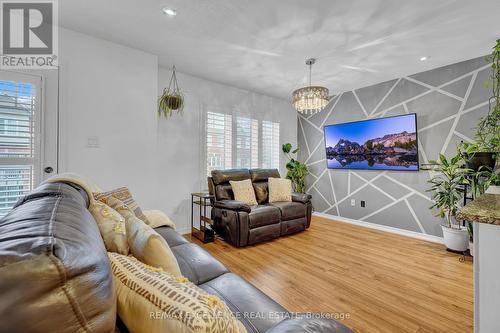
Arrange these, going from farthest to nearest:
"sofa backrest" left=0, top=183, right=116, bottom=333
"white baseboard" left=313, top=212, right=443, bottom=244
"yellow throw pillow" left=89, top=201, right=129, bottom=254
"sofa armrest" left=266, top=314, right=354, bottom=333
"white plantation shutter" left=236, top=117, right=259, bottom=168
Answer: "white plantation shutter" left=236, top=117, right=259, bottom=168
"white baseboard" left=313, top=212, right=443, bottom=244
"yellow throw pillow" left=89, top=201, right=129, bottom=254
"sofa armrest" left=266, top=314, right=354, bottom=333
"sofa backrest" left=0, top=183, right=116, bottom=333

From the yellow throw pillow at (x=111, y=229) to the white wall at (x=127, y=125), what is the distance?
176 centimetres

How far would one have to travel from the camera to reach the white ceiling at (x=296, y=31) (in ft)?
7.02

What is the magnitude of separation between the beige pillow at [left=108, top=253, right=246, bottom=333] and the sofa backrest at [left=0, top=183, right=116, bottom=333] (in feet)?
0.38

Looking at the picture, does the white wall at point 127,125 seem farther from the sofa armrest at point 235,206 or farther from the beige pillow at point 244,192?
the sofa armrest at point 235,206

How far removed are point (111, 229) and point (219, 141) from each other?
3.17 m

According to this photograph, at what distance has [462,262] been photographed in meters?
2.71

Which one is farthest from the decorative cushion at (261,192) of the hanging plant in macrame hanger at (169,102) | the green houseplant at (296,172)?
the hanging plant in macrame hanger at (169,102)

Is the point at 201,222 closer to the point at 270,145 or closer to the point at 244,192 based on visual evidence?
the point at 244,192

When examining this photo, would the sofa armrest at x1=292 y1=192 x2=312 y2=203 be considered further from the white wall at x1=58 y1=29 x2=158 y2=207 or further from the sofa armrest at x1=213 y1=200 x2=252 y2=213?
the white wall at x1=58 y1=29 x2=158 y2=207

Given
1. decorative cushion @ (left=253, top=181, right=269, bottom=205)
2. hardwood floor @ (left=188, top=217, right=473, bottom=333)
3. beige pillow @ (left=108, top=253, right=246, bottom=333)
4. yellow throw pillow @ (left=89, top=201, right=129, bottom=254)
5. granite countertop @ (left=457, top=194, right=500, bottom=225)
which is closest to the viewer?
beige pillow @ (left=108, top=253, right=246, bottom=333)

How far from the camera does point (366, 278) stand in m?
2.34

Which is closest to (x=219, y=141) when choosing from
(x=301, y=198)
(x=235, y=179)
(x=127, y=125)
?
(x=235, y=179)

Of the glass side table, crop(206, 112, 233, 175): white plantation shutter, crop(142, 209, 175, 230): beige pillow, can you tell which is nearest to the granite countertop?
crop(142, 209, 175, 230): beige pillow

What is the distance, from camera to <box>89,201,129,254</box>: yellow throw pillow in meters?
1.08
